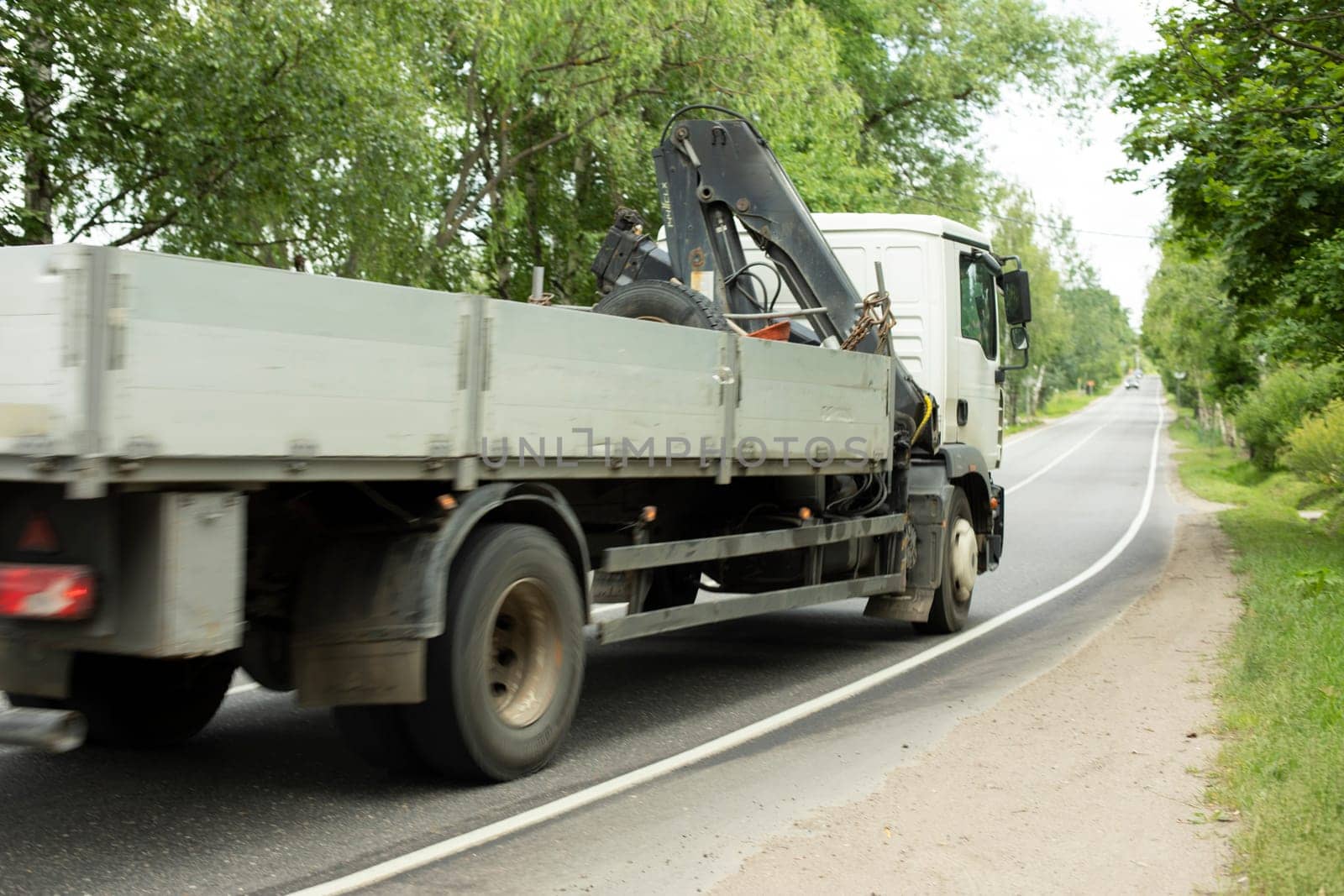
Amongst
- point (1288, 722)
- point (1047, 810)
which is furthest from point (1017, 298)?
point (1047, 810)

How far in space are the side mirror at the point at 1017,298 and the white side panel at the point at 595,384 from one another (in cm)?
461

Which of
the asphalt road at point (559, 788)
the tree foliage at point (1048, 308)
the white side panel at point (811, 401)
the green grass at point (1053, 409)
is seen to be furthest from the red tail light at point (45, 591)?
the green grass at point (1053, 409)

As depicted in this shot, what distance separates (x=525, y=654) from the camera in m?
6.25

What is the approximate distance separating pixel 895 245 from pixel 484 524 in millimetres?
5674

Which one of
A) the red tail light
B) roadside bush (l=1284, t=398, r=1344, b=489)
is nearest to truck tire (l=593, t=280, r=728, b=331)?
the red tail light

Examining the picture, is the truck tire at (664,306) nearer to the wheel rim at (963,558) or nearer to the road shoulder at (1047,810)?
the road shoulder at (1047,810)

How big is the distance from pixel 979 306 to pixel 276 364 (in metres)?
7.71

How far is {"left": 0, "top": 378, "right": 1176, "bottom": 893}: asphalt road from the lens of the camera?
4828 mm

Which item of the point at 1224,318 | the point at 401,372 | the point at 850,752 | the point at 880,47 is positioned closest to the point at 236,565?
the point at 401,372

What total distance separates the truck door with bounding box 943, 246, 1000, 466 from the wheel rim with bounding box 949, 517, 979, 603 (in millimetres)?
736

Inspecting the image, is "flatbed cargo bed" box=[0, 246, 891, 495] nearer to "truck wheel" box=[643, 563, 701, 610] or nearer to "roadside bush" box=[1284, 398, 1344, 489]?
"truck wheel" box=[643, 563, 701, 610]

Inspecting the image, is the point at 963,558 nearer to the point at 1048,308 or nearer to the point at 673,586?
the point at 673,586

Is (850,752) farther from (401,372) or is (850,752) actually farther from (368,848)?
(401,372)

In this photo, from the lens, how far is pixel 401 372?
5.17 meters
